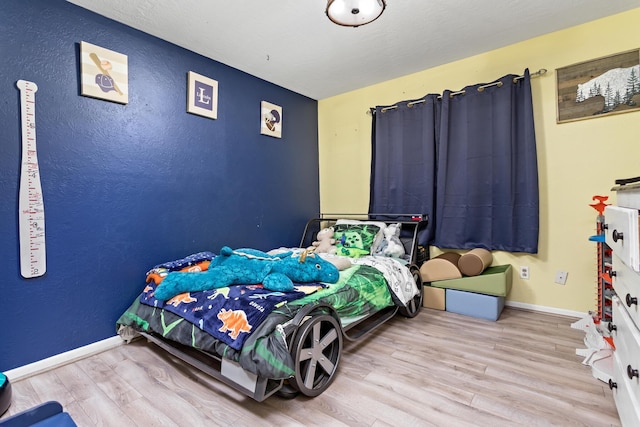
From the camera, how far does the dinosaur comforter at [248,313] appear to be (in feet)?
4.56

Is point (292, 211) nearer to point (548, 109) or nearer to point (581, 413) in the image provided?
point (548, 109)

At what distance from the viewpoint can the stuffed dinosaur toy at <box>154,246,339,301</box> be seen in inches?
72.3

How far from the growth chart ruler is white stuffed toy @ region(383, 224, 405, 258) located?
2617 mm

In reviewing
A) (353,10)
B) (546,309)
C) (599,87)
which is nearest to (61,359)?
(353,10)

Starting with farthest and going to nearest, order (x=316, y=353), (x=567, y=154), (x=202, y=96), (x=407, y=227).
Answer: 1. (x=407, y=227)
2. (x=202, y=96)
3. (x=567, y=154)
4. (x=316, y=353)

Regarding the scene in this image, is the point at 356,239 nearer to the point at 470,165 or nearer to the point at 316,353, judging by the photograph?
the point at 470,165

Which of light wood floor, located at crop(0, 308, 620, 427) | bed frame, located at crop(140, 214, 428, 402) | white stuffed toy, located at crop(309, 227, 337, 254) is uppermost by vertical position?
white stuffed toy, located at crop(309, 227, 337, 254)

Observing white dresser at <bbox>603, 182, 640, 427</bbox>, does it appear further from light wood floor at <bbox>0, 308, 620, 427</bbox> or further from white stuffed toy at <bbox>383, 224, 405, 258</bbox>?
white stuffed toy at <bbox>383, 224, 405, 258</bbox>

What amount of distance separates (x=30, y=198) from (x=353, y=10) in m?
2.28

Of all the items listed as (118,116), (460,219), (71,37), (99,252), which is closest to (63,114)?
(118,116)

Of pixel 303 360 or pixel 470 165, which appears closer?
pixel 303 360

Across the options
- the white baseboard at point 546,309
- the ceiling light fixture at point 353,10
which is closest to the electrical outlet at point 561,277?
the white baseboard at point 546,309

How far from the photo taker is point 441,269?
2797 millimetres

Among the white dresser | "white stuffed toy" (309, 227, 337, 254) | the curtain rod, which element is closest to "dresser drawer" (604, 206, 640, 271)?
the white dresser
